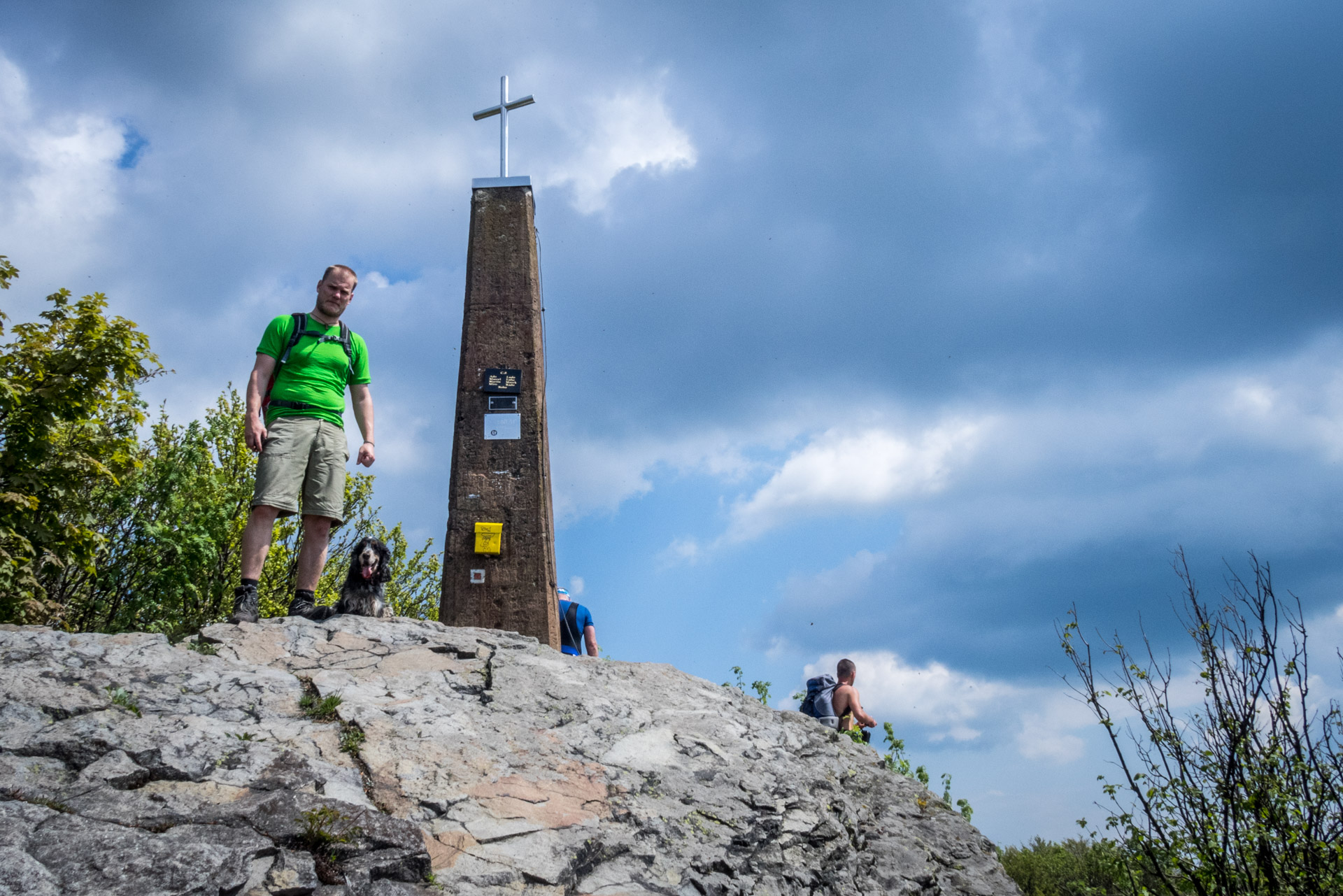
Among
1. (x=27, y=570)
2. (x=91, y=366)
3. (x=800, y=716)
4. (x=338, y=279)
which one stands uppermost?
(x=91, y=366)

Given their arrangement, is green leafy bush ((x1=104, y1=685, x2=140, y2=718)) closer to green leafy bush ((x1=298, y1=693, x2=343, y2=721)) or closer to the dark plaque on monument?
green leafy bush ((x1=298, y1=693, x2=343, y2=721))

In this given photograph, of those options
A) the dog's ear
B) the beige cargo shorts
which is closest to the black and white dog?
the dog's ear

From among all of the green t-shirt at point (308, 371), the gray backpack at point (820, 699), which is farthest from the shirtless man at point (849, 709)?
the green t-shirt at point (308, 371)

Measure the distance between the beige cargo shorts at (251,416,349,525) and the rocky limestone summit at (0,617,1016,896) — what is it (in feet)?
→ 2.37

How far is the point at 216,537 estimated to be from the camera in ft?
33.8

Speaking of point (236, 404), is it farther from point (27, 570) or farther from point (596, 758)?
point (596, 758)

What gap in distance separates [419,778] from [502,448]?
11.5ft

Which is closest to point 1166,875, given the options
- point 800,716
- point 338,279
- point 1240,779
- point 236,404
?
point 1240,779

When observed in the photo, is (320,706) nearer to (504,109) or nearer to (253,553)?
(253,553)

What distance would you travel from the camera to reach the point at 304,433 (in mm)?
5445

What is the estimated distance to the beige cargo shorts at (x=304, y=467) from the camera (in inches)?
209

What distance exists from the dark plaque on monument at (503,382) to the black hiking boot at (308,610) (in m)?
2.28

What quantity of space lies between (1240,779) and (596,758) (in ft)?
12.9

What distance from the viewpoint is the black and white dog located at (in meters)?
5.75
